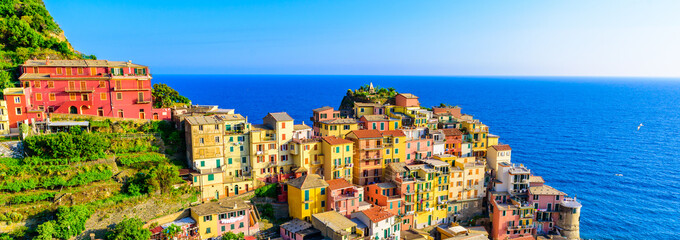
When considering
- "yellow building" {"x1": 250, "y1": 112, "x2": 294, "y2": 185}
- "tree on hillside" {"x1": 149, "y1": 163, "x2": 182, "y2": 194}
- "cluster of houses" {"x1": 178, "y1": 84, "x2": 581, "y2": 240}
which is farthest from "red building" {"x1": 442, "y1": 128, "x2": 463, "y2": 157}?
"tree on hillside" {"x1": 149, "y1": 163, "x2": 182, "y2": 194}

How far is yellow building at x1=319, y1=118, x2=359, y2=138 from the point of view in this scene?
5359 cm

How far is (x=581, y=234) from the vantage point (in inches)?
2090

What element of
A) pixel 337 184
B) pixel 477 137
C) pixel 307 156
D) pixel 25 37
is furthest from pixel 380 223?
pixel 25 37

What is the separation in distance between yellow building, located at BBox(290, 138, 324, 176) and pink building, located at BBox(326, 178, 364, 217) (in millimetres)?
4065

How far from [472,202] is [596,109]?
5124 inches

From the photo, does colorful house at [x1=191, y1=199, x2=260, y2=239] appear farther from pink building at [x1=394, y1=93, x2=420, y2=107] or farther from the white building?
pink building at [x1=394, y1=93, x2=420, y2=107]

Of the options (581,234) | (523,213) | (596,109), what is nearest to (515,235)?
(523,213)

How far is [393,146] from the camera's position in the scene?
52.9 m

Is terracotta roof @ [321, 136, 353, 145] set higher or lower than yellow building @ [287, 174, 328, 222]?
higher

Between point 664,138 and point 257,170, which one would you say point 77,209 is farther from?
point 664,138

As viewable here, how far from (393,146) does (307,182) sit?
13.0 meters

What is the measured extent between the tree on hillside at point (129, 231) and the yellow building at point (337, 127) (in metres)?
23.6

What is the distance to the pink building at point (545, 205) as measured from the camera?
50656 millimetres

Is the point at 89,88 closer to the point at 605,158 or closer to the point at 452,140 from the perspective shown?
the point at 452,140
